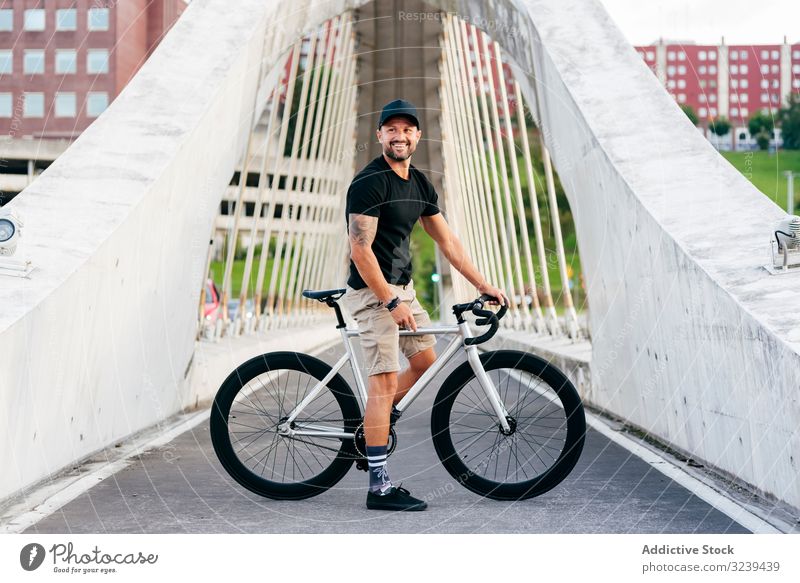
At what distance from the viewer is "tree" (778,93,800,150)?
6.56 meters

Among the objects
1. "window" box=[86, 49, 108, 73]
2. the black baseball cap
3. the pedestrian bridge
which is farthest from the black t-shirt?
"window" box=[86, 49, 108, 73]

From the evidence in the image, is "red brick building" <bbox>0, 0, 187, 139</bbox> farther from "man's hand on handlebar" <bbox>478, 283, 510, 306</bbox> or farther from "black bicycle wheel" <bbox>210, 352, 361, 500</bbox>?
"man's hand on handlebar" <bbox>478, 283, 510, 306</bbox>

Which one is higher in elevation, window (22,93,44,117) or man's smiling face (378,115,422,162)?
window (22,93,44,117)

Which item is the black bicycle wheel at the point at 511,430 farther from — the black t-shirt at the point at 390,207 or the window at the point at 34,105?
the window at the point at 34,105

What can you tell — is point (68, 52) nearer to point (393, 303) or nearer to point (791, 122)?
point (791, 122)

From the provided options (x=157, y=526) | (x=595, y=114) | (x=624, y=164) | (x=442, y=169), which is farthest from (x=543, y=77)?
(x=442, y=169)

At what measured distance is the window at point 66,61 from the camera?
56625mm

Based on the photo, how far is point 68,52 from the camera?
197 ft

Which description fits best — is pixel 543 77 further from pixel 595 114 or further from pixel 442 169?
pixel 442 169

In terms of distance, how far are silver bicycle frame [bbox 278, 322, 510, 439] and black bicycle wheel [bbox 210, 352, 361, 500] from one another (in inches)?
1.0

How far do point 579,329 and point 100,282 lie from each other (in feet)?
23.4

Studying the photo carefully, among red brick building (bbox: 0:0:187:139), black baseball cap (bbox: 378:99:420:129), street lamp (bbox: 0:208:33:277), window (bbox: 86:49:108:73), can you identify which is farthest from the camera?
window (bbox: 86:49:108:73)

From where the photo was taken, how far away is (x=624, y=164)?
7.05 meters

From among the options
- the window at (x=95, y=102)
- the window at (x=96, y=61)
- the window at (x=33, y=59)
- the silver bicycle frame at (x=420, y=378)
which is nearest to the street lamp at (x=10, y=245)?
the silver bicycle frame at (x=420, y=378)
